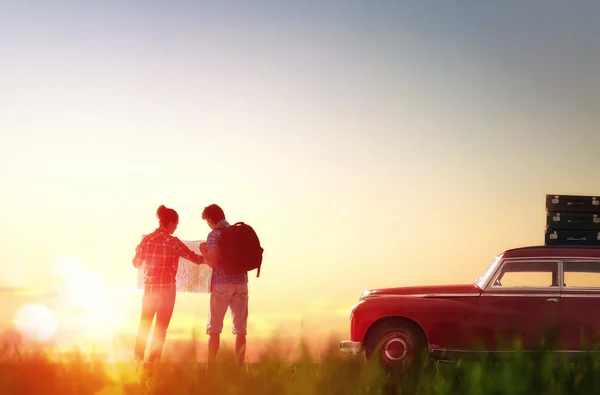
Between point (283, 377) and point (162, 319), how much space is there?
5.64m

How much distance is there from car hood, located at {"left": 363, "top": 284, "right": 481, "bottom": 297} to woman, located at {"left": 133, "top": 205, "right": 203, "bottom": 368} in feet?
10.6

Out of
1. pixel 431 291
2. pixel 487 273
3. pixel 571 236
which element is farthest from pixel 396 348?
pixel 571 236

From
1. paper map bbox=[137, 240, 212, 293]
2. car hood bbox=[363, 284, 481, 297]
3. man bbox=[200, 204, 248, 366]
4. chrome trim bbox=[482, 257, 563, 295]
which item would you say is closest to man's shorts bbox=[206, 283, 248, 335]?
man bbox=[200, 204, 248, 366]

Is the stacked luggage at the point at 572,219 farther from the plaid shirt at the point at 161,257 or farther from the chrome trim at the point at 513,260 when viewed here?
the plaid shirt at the point at 161,257

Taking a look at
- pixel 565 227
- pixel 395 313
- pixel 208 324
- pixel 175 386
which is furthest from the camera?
pixel 565 227

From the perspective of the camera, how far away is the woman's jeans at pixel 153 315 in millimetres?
10672

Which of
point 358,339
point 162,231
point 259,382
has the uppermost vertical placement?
point 162,231

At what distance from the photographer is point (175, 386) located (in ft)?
19.3

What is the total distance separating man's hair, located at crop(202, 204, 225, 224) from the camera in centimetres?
1077

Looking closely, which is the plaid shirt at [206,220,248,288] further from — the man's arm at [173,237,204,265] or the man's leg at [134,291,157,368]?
the man's leg at [134,291,157,368]

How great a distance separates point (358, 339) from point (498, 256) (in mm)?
2561

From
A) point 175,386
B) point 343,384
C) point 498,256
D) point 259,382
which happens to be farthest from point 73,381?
point 498,256

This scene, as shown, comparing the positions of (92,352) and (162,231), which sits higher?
(162,231)

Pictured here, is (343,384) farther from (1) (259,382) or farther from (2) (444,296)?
(2) (444,296)
